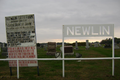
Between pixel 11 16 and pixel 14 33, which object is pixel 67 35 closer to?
pixel 14 33

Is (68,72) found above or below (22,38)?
below

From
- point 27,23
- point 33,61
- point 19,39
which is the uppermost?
point 27,23

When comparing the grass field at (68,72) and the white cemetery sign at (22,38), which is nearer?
the grass field at (68,72)

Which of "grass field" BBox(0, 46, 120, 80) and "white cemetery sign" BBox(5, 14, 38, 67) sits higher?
"white cemetery sign" BBox(5, 14, 38, 67)

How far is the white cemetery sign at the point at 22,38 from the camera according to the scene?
14.9 ft

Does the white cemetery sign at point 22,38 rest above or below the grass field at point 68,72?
above

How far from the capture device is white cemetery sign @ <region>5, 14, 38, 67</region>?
4.54 meters

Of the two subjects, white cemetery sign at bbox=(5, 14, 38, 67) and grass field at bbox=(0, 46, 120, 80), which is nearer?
grass field at bbox=(0, 46, 120, 80)

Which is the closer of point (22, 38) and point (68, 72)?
point (22, 38)

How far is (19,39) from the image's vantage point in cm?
475

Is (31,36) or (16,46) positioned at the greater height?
(31,36)

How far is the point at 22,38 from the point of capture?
15.4 ft

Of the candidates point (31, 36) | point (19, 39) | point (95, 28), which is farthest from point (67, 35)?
point (19, 39)

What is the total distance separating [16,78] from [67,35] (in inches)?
118
